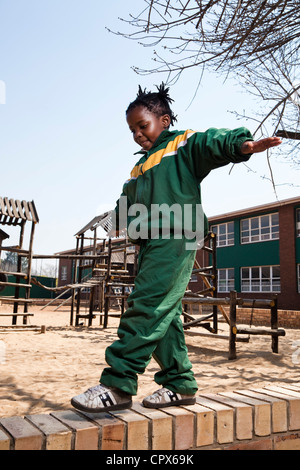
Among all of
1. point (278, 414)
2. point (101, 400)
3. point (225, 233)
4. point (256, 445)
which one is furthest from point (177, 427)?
point (225, 233)

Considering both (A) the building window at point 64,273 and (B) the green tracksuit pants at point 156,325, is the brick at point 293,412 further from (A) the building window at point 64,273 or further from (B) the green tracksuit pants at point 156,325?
(A) the building window at point 64,273

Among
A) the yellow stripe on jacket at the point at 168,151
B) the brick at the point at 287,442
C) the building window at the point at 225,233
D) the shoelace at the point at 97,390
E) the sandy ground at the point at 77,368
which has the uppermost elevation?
the building window at the point at 225,233

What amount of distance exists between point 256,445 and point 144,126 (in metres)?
1.82

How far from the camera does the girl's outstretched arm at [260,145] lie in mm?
1852

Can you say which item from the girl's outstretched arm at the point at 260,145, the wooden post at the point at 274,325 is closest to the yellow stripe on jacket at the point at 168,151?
the girl's outstretched arm at the point at 260,145

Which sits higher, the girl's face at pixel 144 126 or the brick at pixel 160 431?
the girl's face at pixel 144 126

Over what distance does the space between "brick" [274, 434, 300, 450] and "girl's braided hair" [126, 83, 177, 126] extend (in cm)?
191

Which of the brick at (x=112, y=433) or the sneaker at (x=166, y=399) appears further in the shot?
the sneaker at (x=166, y=399)

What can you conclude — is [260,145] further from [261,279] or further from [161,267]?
[261,279]

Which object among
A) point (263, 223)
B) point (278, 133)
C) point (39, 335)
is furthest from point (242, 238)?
point (278, 133)

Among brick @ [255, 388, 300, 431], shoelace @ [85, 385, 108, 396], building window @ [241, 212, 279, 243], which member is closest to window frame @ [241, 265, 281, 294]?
building window @ [241, 212, 279, 243]

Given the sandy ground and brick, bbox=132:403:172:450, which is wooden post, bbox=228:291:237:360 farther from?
brick, bbox=132:403:172:450

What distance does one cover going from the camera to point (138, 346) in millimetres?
1839

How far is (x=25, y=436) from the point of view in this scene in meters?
1.50
